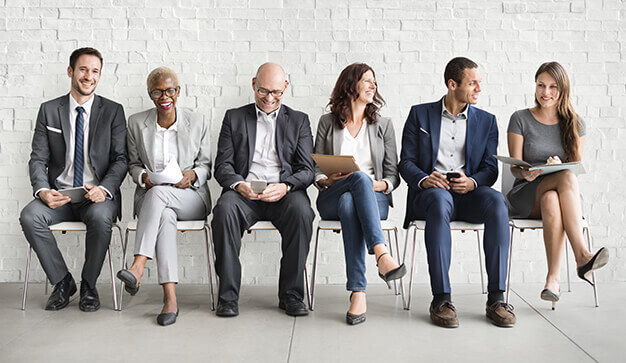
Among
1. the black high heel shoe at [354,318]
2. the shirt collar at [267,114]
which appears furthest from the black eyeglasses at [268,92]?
the black high heel shoe at [354,318]

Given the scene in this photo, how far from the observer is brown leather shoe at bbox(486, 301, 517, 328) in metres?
2.96

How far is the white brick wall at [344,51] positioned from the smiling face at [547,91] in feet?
1.76

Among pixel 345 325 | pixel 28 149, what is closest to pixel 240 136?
pixel 345 325

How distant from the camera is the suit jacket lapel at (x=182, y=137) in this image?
12.0 feet

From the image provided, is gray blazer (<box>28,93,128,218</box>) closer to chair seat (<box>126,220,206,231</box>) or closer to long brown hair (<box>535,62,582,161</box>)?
chair seat (<box>126,220,206,231</box>)

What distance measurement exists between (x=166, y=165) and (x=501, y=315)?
210 centimetres

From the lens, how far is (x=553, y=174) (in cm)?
333

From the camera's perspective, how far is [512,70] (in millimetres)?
4051

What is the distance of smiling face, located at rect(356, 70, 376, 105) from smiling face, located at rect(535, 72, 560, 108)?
3.21 feet

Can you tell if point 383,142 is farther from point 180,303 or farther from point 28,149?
point 28,149

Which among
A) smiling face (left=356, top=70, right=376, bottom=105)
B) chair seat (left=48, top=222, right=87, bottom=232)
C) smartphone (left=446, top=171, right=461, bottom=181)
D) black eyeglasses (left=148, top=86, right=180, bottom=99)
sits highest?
smiling face (left=356, top=70, right=376, bottom=105)

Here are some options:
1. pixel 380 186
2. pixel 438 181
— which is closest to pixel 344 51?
pixel 380 186

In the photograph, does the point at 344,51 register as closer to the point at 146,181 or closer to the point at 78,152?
the point at 146,181

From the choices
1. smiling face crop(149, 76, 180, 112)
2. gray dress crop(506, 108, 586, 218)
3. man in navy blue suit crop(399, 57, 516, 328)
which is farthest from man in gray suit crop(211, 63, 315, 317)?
gray dress crop(506, 108, 586, 218)
